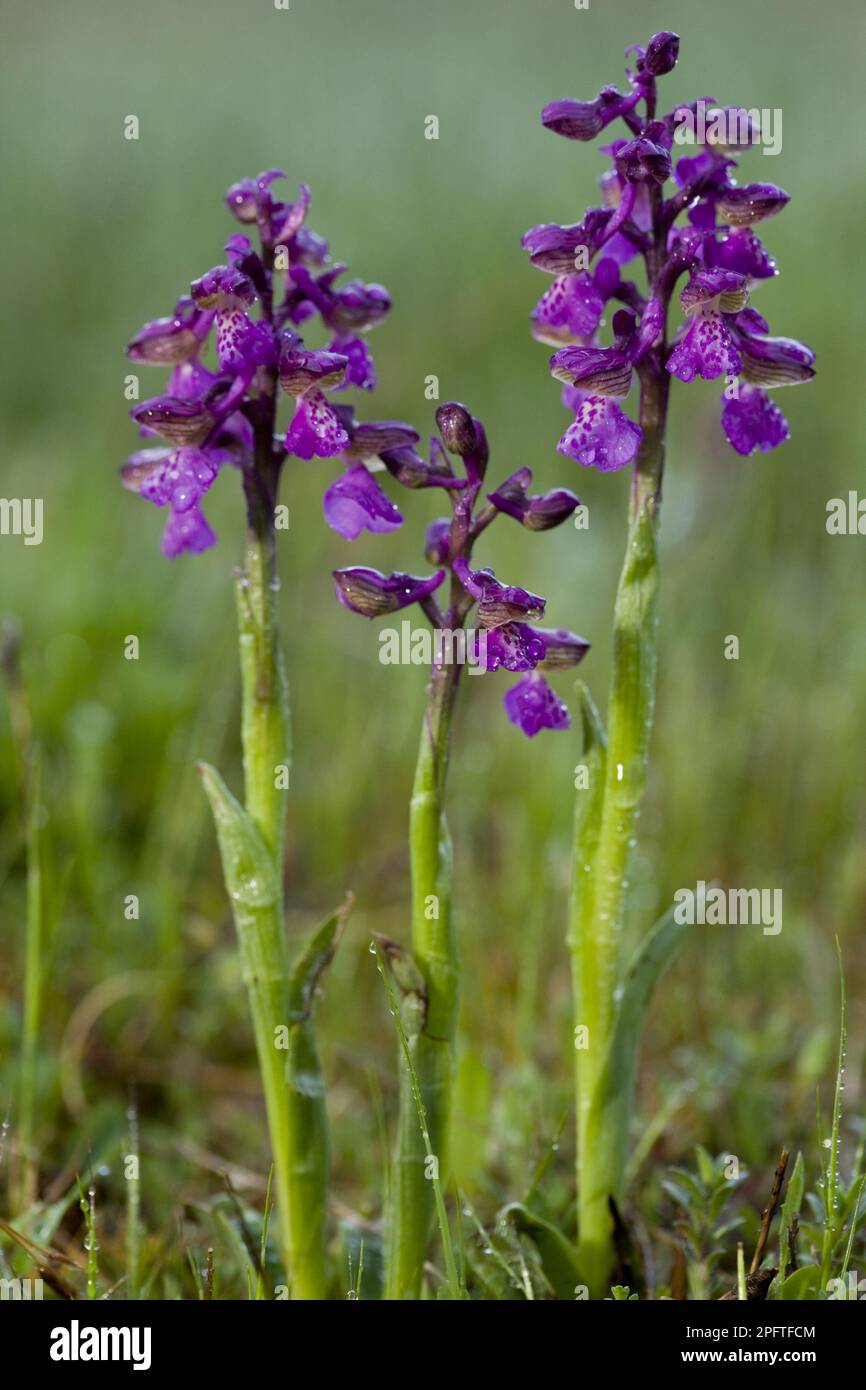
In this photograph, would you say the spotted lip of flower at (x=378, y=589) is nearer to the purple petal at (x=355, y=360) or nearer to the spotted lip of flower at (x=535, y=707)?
the spotted lip of flower at (x=535, y=707)

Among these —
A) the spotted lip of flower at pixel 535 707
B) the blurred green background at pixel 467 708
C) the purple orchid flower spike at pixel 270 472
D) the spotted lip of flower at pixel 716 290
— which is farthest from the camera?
the blurred green background at pixel 467 708

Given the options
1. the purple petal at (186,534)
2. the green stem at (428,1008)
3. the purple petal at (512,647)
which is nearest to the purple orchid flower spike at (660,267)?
the purple petal at (512,647)


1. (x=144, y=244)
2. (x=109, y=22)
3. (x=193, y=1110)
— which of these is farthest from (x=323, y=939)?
(x=109, y=22)

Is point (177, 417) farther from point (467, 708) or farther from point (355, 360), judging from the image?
point (467, 708)

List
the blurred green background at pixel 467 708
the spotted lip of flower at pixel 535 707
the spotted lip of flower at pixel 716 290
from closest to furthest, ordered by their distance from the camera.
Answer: the spotted lip of flower at pixel 716 290, the spotted lip of flower at pixel 535 707, the blurred green background at pixel 467 708
